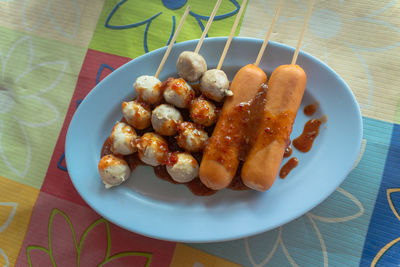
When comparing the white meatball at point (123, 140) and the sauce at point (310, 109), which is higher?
the sauce at point (310, 109)

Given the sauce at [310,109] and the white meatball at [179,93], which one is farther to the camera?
the sauce at [310,109]

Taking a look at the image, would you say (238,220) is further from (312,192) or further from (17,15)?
(17,15)

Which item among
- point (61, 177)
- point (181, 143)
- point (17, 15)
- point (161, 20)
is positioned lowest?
point (61, 177)

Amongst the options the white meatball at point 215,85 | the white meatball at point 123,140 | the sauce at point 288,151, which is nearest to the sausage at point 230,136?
the white meatball at point 215,85

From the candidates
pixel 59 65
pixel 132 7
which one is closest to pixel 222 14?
pixel 132 7

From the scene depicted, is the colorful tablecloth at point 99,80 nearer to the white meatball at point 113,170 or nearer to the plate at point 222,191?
the plate at point 222,191

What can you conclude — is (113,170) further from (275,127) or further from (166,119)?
(275,127)

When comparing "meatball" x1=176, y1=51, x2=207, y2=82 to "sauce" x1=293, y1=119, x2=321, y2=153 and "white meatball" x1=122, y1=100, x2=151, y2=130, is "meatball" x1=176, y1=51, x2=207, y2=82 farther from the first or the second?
"sauce" x1=293, y1=119, x2=321, y2=153
